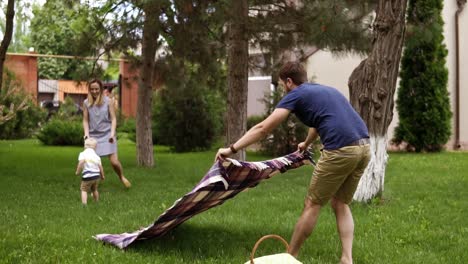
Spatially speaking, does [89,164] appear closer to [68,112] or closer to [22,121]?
[22,121]

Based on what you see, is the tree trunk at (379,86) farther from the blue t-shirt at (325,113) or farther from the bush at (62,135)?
the bush at (62,135)

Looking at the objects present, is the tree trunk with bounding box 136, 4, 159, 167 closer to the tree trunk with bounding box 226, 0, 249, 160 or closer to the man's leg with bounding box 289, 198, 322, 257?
the tree trunk with bounding box 226, 0, 249, 160

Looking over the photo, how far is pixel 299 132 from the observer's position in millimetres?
15438

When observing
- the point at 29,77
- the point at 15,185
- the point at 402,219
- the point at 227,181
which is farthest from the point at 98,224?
the point at 29,77

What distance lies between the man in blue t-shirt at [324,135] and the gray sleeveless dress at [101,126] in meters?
4.32

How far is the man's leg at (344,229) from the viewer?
16.2 feet

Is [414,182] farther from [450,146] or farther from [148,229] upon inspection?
[450,146]

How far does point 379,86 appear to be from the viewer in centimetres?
787

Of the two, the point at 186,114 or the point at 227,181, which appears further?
the point at 186,114

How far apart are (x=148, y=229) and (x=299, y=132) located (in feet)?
34.5

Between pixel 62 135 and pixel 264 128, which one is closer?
pixel 264 128

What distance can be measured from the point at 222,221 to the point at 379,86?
2859 millimetres

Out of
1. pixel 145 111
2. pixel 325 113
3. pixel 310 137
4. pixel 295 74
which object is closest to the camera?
pixel 325 113

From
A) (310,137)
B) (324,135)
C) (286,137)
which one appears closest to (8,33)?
(286,137)
